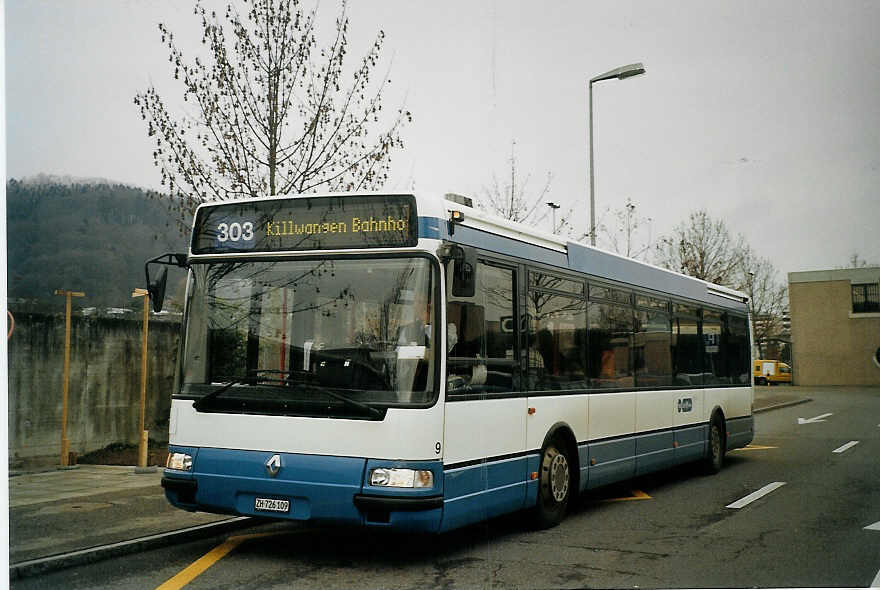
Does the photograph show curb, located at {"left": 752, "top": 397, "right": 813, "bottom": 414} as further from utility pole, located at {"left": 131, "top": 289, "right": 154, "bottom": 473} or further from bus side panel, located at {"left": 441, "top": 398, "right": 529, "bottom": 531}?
bus side panel, located at {"left": 441, "top": 398, "right": 529, "bottom": 531}

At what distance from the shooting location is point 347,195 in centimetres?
744

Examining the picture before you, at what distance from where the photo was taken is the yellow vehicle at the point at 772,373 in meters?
60.8

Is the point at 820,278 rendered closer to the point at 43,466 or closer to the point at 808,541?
the point at 808,541

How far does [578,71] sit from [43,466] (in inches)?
356

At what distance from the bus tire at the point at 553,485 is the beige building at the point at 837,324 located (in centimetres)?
374

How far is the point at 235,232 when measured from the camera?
7.69 metres

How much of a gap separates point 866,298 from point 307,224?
7.23 m

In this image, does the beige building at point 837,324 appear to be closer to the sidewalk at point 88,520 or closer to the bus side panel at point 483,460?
the bus side panel at point 483,460

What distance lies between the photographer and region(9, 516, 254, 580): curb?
6793 millimetres

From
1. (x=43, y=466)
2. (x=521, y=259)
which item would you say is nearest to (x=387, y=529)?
(x=521, y=259)

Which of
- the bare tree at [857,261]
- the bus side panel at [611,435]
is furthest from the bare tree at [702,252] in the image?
the bare tree at [857,261]

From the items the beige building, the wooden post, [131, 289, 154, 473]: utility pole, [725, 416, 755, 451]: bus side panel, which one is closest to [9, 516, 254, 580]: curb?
[131, 289, 154, 473]: utility pole

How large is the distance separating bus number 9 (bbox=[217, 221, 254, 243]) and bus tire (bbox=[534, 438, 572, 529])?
3495 millimetres

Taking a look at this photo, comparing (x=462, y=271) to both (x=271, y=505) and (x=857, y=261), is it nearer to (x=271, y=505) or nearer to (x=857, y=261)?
(x=271, y=505)
